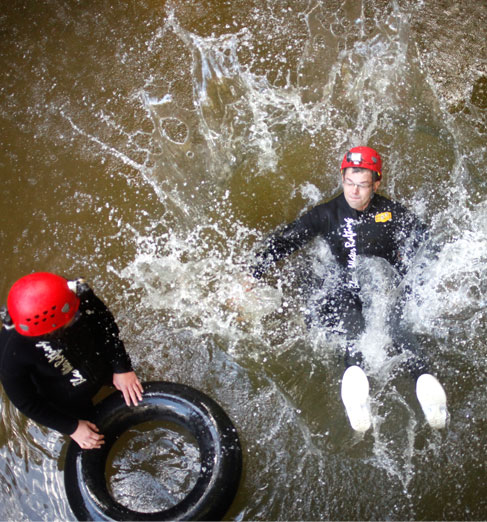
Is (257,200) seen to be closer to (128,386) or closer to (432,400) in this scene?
(128,386)

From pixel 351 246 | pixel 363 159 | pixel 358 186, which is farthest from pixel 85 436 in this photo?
pixel 363 159

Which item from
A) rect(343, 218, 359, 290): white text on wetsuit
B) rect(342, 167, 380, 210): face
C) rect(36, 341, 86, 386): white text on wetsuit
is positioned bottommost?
rect(36, 341, 86, 386): white text on wetsuit

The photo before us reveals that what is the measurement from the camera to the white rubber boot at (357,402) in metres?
3.71

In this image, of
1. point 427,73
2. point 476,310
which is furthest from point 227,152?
point 476,310

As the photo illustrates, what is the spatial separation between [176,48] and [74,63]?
1.13 m

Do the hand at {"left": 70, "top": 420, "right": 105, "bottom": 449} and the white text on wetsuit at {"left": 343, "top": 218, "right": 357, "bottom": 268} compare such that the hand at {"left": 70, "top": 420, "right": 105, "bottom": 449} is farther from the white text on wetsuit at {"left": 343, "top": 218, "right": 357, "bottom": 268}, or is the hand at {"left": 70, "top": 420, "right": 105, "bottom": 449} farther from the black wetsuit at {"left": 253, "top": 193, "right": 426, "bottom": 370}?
the white text on wetsuit at {"left": 343, "top": 218, "right": 357, "bottom": 268}

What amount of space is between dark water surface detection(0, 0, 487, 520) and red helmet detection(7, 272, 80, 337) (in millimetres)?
1320

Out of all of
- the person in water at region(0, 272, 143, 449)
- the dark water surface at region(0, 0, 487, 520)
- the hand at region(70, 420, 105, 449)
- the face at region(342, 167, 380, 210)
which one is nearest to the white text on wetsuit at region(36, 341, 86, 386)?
the person in water at region(0, 272, 143, 449)

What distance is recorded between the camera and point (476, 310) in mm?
4277

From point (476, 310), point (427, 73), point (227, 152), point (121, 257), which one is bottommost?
point (476, 310)

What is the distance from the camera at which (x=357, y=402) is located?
371cm

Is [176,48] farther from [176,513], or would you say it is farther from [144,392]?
[176,513]

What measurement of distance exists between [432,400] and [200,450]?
1658mm

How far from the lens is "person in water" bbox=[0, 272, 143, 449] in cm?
295
